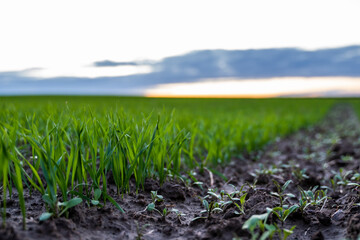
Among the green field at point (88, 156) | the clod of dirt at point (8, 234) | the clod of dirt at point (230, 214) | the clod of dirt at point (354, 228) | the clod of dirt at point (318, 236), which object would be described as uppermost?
the green field at point (88, 156)

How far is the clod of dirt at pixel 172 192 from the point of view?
2.47 meters

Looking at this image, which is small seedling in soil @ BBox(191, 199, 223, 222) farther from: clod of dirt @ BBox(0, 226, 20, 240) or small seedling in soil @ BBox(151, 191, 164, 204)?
clod of dirt @ BBox(0, 226, 20, 240)

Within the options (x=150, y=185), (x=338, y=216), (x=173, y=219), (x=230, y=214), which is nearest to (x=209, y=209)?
(x=230, y=214)

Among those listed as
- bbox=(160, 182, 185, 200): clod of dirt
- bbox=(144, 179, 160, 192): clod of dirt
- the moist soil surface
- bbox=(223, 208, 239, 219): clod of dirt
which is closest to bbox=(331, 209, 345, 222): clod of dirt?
the moist soil surface

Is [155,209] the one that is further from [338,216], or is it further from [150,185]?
[338,216]

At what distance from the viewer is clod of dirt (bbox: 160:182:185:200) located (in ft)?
8.09

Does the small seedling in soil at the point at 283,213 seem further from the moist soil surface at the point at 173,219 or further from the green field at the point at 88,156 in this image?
the green field at the point at 88,156

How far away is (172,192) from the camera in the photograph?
8.16 feet

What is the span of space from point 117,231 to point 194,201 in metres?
0.85

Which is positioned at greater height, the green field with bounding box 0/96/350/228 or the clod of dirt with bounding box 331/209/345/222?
the green field with bounding box 0/96/350/228

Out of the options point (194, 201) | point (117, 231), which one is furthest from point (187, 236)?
point (194, 201)

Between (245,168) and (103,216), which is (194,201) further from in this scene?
(245,168)

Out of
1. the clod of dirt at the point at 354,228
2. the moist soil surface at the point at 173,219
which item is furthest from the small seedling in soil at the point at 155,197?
the clod of dirt at the point at 354,228

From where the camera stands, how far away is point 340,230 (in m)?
1.98
